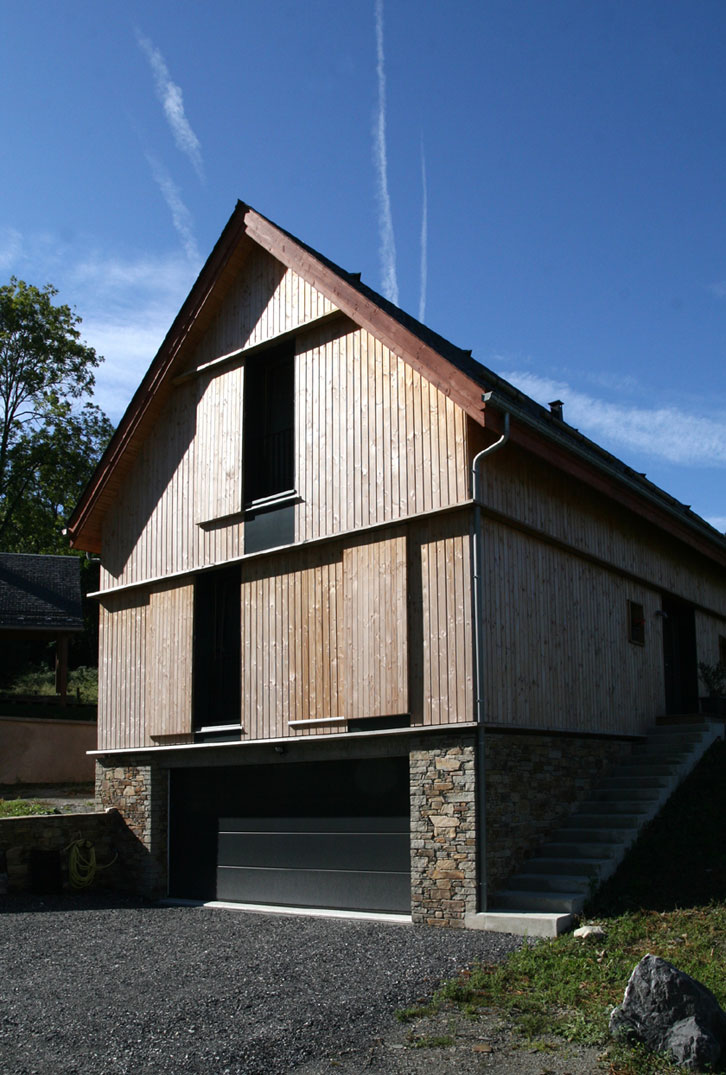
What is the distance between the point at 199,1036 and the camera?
23.9ft

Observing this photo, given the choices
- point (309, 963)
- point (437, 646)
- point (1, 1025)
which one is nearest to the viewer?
point (1, 1025)

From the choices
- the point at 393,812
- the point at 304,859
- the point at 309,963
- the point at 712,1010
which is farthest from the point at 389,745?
the point at 712,1010

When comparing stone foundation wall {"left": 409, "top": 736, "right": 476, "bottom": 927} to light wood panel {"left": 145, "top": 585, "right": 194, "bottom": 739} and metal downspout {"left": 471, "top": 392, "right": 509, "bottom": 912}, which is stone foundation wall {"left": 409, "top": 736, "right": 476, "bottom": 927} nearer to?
metal downspout {"left": 471, "top": 392, "right": 509, "bottom": 912}

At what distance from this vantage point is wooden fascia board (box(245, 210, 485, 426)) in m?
11.7

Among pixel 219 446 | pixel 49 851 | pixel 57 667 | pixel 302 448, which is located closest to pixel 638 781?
pixel 302 448

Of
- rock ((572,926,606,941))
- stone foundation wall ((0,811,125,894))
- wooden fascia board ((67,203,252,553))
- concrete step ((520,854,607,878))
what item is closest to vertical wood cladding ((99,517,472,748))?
stone foundation wall ((0,811,125,894))

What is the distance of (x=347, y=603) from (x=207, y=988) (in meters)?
5.30

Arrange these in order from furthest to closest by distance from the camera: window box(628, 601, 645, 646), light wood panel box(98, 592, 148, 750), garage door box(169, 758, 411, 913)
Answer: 1. light wood panel box(98, 592, 148, 750)
2. window box(628, 601, 645, 646)
3. garage door box(169, 758, 411, 913)

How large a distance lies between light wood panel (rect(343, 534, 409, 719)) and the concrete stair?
237cm

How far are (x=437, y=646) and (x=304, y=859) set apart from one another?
12.0 feet

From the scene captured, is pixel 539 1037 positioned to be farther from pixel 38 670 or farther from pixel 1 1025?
pixel 38 670

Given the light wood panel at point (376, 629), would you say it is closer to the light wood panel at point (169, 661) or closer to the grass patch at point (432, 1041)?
the light wood panel at point (169, 661)

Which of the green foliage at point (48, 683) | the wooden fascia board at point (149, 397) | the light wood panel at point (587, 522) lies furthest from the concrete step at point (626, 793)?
the green foliage at point (48, 683)

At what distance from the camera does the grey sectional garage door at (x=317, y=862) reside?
12250 millimetres
